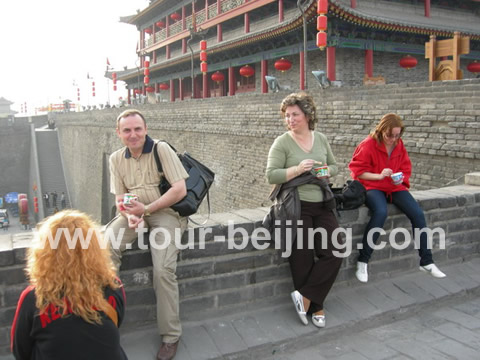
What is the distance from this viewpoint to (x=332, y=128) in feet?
32.8

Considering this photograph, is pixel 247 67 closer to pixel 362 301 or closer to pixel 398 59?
pixel 398 59

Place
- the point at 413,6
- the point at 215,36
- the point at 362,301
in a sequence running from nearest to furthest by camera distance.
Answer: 1. the point at 362,301
2. the point at 413,6
3. the point at 215,36

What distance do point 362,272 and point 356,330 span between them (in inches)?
20.0

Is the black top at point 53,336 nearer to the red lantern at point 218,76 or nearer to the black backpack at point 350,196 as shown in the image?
the black backpack at point 350,196

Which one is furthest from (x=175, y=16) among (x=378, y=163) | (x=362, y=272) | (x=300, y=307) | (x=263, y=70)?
(x=300, y=307)

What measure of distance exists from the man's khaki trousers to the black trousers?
0.82m

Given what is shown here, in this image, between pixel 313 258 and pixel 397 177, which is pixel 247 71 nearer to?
pixel 397 177

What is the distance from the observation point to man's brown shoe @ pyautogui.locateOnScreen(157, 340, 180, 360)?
2.53 metres

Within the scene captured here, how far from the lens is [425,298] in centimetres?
345

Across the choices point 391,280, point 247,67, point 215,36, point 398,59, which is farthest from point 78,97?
point 391,280

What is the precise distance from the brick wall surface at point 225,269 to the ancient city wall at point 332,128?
373 centimetres

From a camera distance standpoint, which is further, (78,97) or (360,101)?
(78,97)

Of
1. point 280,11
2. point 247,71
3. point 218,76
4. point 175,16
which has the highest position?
point 175,16

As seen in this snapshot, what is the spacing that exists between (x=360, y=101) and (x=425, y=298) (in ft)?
21.0
